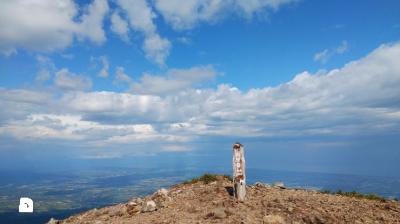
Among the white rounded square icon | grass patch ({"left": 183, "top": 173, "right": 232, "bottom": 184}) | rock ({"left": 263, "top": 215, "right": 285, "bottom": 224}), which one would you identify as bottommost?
rock ({"left": 263, "top": 215, "right": 285, "bottom": 224})

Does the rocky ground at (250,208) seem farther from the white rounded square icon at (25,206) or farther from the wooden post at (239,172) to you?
the white rounded square icon at (25,206)

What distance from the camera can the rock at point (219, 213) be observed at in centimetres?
1789

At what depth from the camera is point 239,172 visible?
67.5 ft

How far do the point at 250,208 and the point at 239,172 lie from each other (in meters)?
2.17

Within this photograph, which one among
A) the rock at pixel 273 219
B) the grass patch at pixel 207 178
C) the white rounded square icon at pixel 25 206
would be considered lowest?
the rock at pixel 273 219

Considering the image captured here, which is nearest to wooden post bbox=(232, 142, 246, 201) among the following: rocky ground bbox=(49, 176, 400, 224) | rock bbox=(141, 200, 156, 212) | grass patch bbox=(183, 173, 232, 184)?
rocky ground bbox=(49, 176, 400, 224)

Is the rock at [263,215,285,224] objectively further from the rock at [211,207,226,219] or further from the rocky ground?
the rock at [211,207,226,219]

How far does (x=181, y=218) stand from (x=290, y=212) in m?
4.75

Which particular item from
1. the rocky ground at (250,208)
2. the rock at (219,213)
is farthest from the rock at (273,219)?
the rock at (219,213)

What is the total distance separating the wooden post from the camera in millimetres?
20422

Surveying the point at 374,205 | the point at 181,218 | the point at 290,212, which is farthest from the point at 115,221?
the point at 374,205

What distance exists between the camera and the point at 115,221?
64.8 feet

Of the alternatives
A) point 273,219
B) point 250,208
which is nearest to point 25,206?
point 250,208

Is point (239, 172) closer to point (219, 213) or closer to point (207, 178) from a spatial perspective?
point (219, 213)
